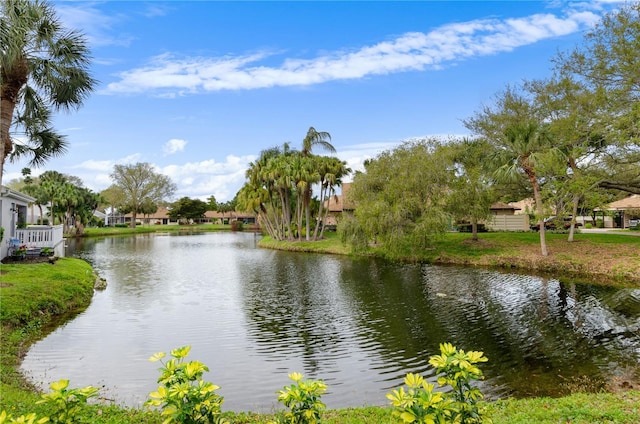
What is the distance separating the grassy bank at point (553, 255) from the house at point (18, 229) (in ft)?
70.0

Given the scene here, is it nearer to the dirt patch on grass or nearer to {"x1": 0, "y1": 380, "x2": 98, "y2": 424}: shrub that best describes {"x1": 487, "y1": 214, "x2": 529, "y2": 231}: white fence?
the dirt patch on grass

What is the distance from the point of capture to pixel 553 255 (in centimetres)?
2511

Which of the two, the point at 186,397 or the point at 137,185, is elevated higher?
the point at 137,185

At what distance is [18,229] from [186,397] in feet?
74.7

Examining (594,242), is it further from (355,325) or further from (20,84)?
(20,84)

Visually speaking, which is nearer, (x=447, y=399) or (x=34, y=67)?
(x=447, y=399)

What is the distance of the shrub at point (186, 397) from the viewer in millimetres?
3432

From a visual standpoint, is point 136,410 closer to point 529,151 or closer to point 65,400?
point 65,400

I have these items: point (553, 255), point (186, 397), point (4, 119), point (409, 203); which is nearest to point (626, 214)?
point (553, 255)

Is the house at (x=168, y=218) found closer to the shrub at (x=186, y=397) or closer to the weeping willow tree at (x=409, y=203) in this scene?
the weeping willow tree at (x=409, y=203)

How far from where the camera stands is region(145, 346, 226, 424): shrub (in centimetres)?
343

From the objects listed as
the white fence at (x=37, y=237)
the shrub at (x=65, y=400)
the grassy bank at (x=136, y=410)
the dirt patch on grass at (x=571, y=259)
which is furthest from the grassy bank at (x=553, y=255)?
the shrub at (x=65, y=400)

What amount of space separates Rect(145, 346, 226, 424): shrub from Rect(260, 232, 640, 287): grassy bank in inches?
869

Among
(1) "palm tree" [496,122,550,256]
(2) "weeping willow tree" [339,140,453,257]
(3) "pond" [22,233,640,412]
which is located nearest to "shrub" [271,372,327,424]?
(3) "pond" [22,233,640,412]
